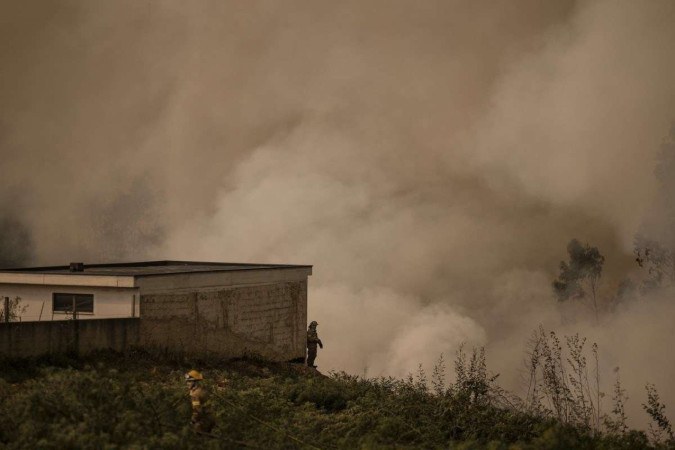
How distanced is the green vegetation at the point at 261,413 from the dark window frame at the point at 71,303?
2.56 m

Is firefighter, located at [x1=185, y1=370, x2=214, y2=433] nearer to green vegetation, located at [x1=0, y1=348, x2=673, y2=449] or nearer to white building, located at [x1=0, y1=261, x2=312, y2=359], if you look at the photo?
green vegetation, located at [x1=0, y1=348, x2=673, y2=449]

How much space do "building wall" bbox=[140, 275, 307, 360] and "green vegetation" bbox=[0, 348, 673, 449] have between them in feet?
4.06

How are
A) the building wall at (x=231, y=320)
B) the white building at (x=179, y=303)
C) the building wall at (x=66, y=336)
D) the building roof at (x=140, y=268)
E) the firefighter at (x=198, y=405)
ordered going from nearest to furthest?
the firefighter at (x=198, y=405)
the building wall at (x=66, y=336)
the white building at (x=179, y=303)
the building wall at (x=231, y=320)
the building roof at (x=140, y=268)

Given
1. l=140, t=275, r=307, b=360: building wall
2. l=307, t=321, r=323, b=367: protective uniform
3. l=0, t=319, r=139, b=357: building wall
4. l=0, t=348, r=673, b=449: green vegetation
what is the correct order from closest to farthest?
l=0, t=348, r=673, b=449: green vegetation < l=0, t=319, r=139, b=357: building wall < l=140, t=275, r=307, b=360: building wall < l=307, t=321, r=323, b=367: protective uniform

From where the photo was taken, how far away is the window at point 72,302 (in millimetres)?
23656

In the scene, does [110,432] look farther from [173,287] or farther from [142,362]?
[173,287]

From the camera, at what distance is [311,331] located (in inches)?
1140

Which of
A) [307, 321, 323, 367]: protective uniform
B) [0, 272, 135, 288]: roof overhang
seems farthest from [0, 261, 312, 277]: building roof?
[307, 321, 323, 367]: protective uniform

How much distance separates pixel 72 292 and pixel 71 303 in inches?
11.7

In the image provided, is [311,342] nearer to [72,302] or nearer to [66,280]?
[72,302]

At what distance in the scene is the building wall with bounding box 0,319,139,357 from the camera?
62.0 feet

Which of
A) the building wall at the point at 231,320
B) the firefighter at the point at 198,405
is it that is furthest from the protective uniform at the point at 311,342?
the firefighter at the point at 198,405

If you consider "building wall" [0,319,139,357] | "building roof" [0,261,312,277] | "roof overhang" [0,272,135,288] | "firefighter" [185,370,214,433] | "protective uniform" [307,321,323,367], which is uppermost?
"building roof" [0,261,312,277]

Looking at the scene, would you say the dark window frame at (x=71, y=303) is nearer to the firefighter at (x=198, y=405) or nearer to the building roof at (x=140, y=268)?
the building roof at (x=140, y=268)
